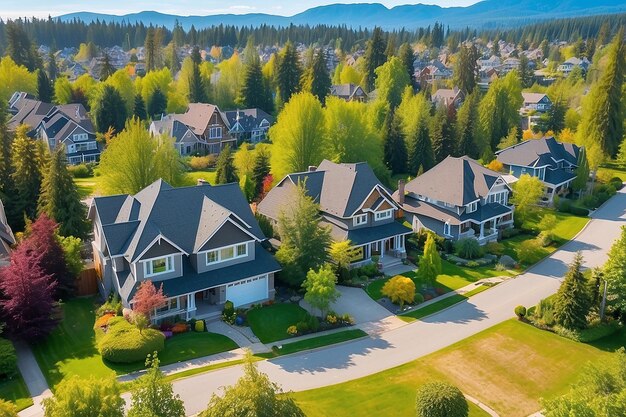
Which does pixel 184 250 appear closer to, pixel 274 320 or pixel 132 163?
pixel 274 320

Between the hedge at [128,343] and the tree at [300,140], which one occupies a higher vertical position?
the tree at [300,140]

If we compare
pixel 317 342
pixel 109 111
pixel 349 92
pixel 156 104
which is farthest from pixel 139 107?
pixel 317 342

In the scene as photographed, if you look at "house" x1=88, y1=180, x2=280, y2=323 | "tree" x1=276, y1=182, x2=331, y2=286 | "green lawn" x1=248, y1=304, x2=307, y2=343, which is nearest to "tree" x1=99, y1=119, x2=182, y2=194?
"house" x1=88, y1=180, x2=280, y2=323

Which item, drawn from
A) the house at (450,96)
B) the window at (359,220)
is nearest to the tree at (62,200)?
the window at (359,220)

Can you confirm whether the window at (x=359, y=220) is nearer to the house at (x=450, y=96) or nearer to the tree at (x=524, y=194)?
the tree at (x=524, y=194)

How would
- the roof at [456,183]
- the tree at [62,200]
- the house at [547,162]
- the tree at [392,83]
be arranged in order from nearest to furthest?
the tree at [62,200]
the roof at [456,183]
the house at [547,162]
the tree at [392,83]

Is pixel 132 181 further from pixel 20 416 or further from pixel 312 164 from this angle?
pixel 20 416
